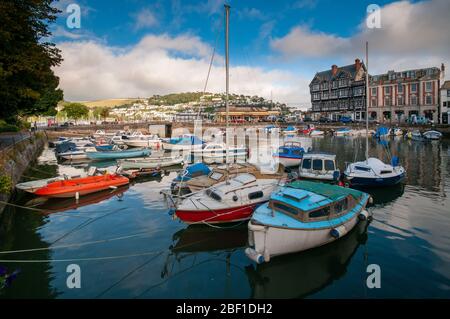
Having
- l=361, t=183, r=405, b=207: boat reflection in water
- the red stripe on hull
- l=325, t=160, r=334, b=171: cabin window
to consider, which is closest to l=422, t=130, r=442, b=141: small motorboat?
l=361, t=183, r=405, b=207: boat reflection in water

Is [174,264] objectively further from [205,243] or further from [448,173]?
[448,173]

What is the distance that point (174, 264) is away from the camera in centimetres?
1351

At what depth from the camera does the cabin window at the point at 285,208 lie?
13832 mm

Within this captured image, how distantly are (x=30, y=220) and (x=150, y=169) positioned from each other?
1606 centimetres

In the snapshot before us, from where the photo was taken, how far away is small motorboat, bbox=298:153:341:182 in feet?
82.1

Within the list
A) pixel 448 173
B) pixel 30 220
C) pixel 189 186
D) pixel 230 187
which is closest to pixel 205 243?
pixel 230 187

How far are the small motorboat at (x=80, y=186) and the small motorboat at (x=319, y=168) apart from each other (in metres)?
17.3

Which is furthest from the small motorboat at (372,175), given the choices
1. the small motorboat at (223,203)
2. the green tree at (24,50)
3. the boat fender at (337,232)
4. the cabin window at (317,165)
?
the green tree at (24,50)

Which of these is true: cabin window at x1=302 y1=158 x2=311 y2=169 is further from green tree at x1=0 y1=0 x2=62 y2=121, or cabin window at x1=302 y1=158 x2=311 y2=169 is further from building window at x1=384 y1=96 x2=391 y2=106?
building window at x1=384 y1=96 x2=391 y2=106

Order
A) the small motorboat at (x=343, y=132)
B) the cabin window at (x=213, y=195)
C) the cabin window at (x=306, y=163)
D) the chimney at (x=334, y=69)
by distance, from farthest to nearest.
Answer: the chimney at (x=334, y=69)
the small motorboat at (x=343, y=132)
the cabin window at (x=306, y=163)
the cabin window at (x=213, y=195)

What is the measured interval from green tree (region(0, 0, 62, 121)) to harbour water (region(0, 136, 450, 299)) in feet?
30.4

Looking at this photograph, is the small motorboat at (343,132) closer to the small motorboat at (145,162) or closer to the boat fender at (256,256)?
the small motorboat at (145,162)

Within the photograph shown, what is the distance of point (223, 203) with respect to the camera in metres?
16.8

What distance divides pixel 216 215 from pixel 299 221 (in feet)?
16.9
